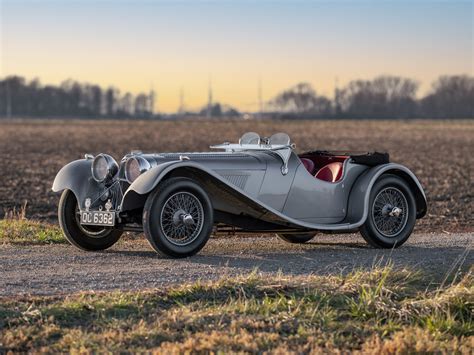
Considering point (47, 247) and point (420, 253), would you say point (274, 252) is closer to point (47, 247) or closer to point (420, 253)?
point (420, 253)

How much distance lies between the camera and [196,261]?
10.2m

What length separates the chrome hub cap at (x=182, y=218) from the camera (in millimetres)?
10289

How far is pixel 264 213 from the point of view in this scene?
11.1 meters

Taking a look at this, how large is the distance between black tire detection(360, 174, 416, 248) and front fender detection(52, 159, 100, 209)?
3422 millimetres

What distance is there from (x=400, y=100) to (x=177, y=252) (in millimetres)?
180342

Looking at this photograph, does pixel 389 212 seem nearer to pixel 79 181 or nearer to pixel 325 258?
pixel 325 258

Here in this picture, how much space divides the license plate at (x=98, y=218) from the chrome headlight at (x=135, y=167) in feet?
1.56

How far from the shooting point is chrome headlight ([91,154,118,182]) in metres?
10.9

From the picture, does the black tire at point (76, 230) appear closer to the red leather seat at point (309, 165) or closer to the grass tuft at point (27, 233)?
the grass tuft at point (27, 233)

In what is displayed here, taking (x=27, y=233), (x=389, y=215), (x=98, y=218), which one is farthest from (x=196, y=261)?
(x=27, y=233)

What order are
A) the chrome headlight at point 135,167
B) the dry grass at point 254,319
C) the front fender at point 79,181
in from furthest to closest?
the front fender at point 79,181
the chrome headlight at point 135,167
the dry grass at point 254,319

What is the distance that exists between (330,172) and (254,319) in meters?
4.82

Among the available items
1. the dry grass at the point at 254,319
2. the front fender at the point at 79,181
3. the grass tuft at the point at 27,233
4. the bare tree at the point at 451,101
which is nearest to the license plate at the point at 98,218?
the front fender at the point at 79,181

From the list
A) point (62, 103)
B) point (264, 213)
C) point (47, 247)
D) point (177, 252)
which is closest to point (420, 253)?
point (264, 213)
